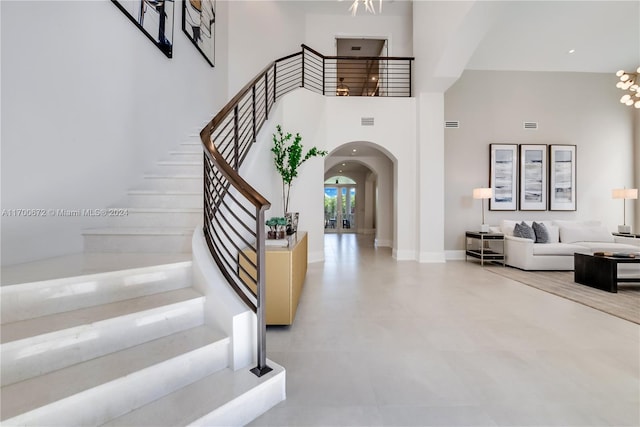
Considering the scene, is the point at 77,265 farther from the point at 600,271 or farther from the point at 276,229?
the point at 600,271

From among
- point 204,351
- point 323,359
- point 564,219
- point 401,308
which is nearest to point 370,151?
point 564,219

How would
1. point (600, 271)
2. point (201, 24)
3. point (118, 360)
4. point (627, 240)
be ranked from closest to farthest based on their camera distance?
point (118, 360) → point (600, 271) → point (201, 24) → point (627, 240)

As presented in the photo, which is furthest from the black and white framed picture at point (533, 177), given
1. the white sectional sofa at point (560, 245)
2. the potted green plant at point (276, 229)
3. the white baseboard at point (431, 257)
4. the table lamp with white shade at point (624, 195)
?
the potted green plant at point (276, 229)

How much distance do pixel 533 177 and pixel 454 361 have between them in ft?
21.4

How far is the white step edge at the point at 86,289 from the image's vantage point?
1392 mm

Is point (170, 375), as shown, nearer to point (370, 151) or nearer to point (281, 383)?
point (281, 383)

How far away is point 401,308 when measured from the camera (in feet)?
10.4

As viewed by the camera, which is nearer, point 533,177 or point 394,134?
point 394,134

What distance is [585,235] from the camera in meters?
5.86

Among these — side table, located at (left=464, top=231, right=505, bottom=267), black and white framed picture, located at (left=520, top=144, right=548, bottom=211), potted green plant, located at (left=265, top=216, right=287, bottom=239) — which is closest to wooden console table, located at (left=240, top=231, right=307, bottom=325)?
potted green plant, located at (left=265, top=216, right=287, bottom=239)

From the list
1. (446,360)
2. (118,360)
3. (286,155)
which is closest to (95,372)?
(118,360)

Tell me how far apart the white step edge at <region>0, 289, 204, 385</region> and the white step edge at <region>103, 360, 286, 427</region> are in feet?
1.22

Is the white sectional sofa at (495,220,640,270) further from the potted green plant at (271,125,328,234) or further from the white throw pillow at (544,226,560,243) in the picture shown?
the potted green plant at (271,125,328,234)

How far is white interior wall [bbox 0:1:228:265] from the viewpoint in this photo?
1.96m
